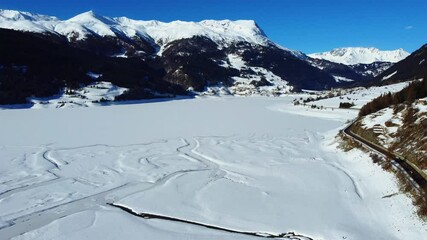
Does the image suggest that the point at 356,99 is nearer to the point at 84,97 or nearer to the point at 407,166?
the point at 407,166

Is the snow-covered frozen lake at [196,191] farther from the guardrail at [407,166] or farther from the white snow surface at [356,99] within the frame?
the white snow surface at [356,99]

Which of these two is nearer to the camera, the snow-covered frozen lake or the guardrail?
the snow-covered frozen lake

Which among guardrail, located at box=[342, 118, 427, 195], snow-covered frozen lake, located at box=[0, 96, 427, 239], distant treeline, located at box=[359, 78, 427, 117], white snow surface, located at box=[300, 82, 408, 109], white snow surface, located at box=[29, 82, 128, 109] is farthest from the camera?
white snow surface, located at box=[29, 82, 128, 109]

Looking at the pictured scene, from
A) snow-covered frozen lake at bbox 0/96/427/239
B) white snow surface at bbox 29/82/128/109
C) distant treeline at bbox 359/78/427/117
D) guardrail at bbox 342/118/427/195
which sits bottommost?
white snow surface at bbox 29/82/128/109

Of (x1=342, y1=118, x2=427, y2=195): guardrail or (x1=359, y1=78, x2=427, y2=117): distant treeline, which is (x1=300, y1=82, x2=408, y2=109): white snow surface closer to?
(x1=359, y1=78, x2=427, y2=117): distant treeline

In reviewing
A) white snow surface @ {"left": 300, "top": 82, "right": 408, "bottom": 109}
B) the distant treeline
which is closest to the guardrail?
the distant treeline

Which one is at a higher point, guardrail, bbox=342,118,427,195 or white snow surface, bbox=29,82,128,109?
guardrail, bbox=342,118,427,195

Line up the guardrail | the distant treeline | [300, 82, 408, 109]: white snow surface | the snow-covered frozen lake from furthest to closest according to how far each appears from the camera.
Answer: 1. [300, 82, 408, 109]: white snow surface
2. the distant treeline
3. the guardrail
4. the snow-covered frozen lake

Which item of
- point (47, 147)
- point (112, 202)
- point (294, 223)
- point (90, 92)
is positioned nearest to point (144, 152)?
point (47, 147)
